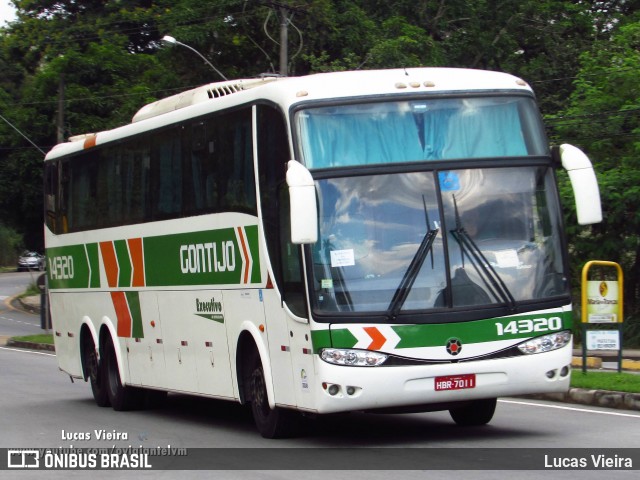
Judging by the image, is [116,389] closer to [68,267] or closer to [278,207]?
[68,267]

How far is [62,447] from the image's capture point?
12.1m

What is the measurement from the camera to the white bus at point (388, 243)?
10.7 meters

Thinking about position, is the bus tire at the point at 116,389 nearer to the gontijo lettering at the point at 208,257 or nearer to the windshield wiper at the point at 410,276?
the gontijo lettering at the point at 208,257

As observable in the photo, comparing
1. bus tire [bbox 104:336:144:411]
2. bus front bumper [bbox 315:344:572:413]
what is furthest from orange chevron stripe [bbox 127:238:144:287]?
bus front bumper [bbox 315:344:572:413]

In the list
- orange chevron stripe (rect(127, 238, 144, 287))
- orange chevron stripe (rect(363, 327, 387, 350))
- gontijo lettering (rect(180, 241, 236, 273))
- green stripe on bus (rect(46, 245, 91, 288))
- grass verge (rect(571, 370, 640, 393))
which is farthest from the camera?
green stripe on bus (rect(46, 245, 91, 288))

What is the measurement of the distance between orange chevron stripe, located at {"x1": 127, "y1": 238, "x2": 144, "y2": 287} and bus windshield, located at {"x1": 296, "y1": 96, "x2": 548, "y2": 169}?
16.0 ft

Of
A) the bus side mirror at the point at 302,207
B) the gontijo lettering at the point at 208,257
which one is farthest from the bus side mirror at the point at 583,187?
the gontijo lettering at the point at 208,257

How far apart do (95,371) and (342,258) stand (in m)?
7.90

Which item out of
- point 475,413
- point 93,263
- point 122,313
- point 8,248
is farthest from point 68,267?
point 8,248

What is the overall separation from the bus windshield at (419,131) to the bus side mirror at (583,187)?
53cm

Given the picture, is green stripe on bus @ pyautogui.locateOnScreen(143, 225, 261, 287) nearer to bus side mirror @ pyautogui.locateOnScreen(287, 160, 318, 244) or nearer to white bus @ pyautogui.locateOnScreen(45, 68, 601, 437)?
white bus @ pyautogui.locateOnScreen(45, 68, 601, 437)

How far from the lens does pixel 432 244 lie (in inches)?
429

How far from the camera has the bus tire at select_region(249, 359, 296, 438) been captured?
39.4 feet

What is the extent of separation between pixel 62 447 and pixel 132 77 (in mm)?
33204
